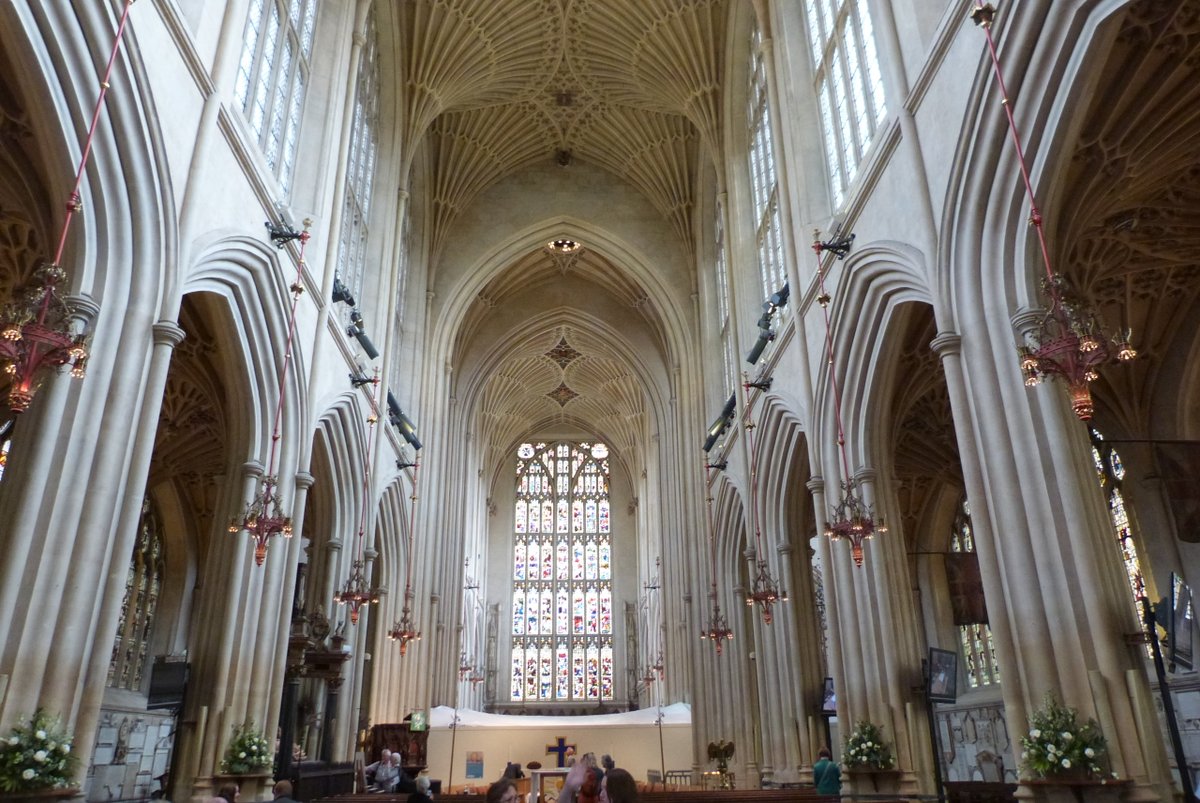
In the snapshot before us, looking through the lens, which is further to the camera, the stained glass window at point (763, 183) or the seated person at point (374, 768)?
the stained glass window at point (763, 183)

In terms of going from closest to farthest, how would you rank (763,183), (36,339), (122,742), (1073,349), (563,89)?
(36,339)
(1073,349)
(763,183)
(122,742)
(563,89)

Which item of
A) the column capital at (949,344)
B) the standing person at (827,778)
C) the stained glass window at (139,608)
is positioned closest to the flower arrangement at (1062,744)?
the column capital at (949,344)

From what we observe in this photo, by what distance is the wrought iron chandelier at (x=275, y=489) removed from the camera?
10109mm

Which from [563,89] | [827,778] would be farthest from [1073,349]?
[563,89]

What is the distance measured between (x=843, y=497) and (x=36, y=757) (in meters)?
10.1

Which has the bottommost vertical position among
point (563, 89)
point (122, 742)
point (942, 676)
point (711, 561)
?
point (122, 742)

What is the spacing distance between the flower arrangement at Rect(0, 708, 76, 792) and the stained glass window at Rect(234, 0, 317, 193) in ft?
26.4

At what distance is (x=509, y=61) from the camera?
22312 millimetres

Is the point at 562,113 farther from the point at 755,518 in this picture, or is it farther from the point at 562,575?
the point at 562,575

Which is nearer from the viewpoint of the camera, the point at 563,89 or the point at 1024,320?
the point at 1024,320

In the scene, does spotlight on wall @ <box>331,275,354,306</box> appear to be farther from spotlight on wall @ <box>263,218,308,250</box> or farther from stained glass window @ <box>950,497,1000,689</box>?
stained glass window @ <box>950,497,1000,689</box>

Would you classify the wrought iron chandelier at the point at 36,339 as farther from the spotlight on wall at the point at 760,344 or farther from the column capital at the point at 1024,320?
the spotlight on wall at the point at 760,344

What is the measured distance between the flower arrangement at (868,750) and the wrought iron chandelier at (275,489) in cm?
757

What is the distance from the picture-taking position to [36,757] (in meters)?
6.53
